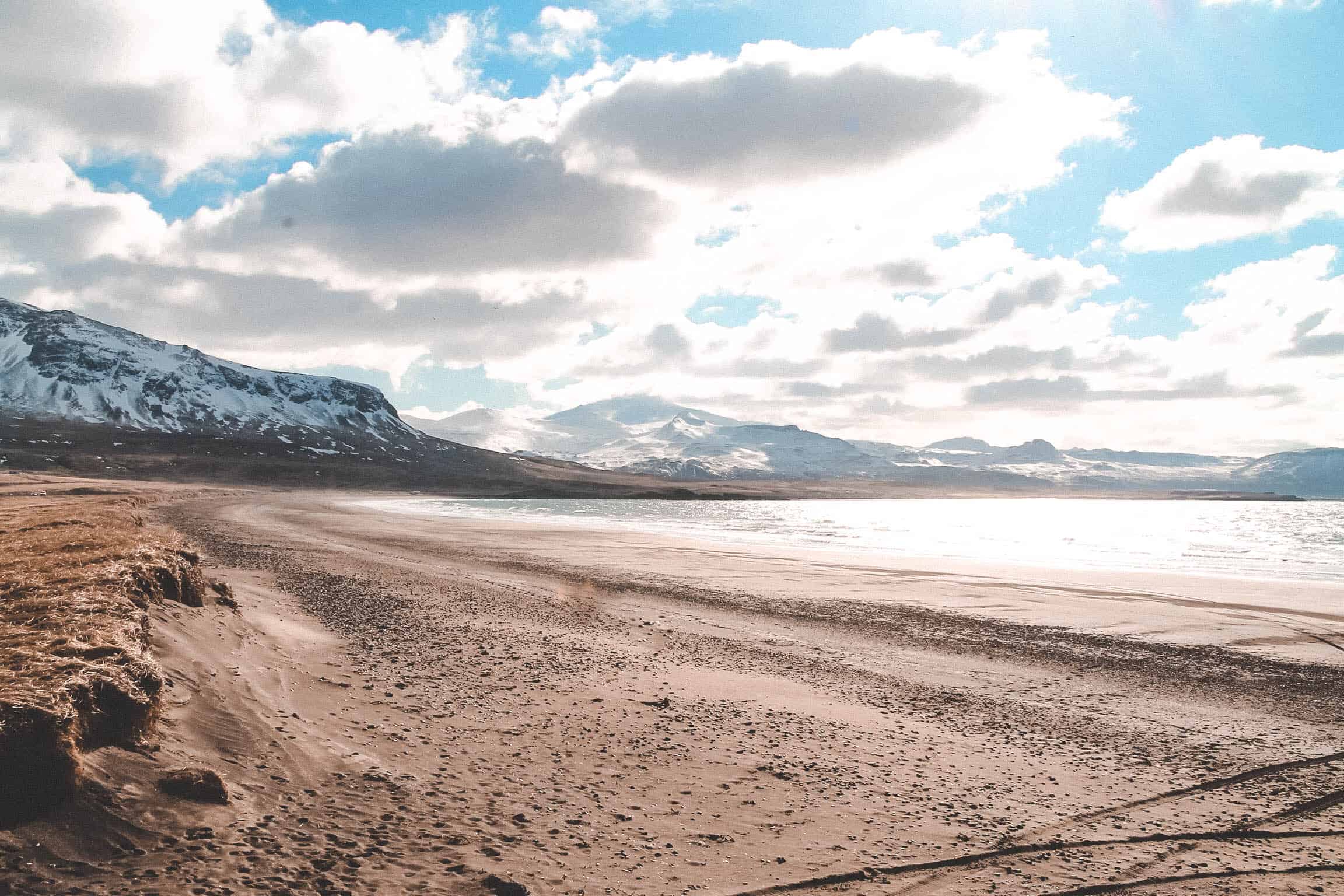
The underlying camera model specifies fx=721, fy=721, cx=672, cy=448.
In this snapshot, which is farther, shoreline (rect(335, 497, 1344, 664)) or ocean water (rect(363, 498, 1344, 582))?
ocean water (rect(363, 498, 1344, 582))

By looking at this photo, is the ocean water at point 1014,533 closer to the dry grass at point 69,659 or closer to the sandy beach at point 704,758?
the sandy beach at point 704,758

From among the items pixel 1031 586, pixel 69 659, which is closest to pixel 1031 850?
pixel 69 659

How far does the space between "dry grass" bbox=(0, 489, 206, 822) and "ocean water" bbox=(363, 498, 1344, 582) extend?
39.7 m

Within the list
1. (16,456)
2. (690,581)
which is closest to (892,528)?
(690,581)

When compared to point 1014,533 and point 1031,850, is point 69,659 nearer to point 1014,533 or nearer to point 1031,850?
point 1031,850

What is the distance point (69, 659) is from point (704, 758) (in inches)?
270

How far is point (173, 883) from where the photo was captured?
506cm

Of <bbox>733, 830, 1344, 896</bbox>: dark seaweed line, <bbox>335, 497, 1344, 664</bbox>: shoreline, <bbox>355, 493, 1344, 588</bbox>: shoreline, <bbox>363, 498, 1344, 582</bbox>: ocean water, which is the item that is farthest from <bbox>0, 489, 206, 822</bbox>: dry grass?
<bbox>363, 498, 1344, 582</bbox>: ocean water

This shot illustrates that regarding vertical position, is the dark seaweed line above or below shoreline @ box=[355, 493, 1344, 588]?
above

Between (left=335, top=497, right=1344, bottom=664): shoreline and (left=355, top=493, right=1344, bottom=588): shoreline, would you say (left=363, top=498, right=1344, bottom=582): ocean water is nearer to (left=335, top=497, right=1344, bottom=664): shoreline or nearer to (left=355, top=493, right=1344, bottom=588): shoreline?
(left=355, top=493, right=1344, bottom=588): shoreline

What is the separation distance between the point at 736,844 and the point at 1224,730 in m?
9.54

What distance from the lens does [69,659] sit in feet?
21.2

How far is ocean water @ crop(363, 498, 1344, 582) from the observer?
1743 inches

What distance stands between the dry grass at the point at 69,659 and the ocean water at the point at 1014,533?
1563 inches
